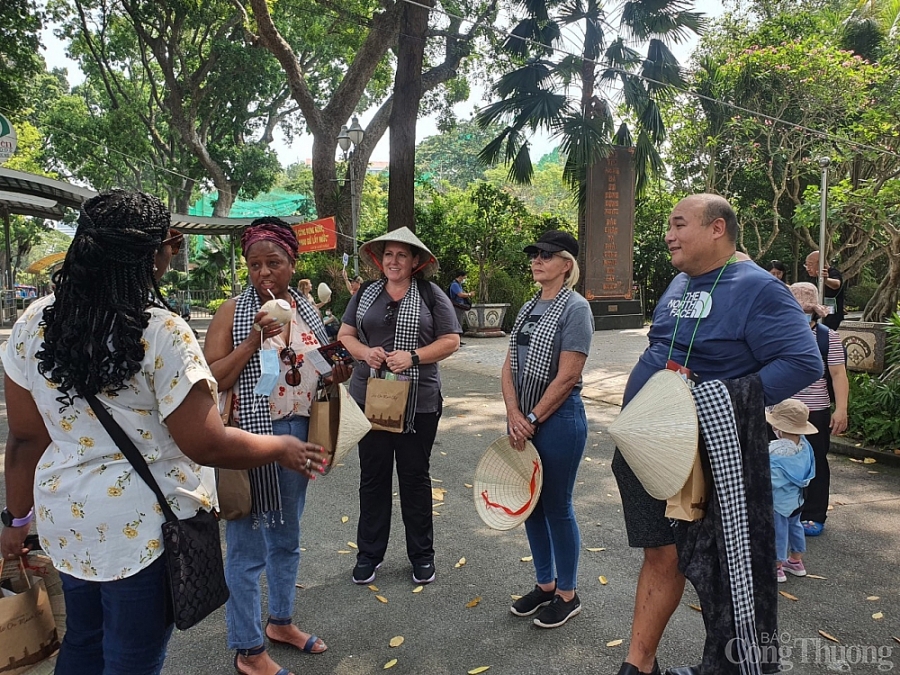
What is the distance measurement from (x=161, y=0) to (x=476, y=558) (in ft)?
65.4

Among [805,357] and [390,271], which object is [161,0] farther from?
[805,357]

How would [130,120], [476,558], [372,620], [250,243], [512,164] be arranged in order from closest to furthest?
[250,243]
[372,620]
[476,558]
[512,164]
[130,120]

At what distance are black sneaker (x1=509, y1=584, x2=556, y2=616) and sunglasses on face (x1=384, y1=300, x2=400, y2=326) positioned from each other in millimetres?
1548

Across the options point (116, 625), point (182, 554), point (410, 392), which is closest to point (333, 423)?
point (410, 392)

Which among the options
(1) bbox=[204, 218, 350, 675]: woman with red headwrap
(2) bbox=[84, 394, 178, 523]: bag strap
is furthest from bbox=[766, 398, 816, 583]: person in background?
(2) bbox=[84, 394, 178, 523]: bag strap

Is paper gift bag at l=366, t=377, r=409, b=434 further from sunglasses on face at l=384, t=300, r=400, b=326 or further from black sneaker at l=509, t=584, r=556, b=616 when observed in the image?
black sneaker at l=509, t=584, r=556, b=616

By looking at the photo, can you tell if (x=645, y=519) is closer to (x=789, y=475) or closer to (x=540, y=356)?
(x=540, y=356)

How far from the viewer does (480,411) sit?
796 cm

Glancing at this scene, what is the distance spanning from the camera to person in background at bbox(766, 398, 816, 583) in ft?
10.9

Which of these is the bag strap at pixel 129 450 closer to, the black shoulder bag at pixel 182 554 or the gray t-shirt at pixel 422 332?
the black shoulder bag at pixel 182 554

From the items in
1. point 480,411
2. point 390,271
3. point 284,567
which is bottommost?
point 480,411

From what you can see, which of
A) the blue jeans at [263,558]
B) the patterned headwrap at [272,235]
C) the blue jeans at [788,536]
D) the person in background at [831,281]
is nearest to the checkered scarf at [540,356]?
the blue jeans at [263,558]

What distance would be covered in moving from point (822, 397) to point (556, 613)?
7.04 feet

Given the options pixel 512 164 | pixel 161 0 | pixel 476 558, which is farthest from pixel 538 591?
pixel 161 0
